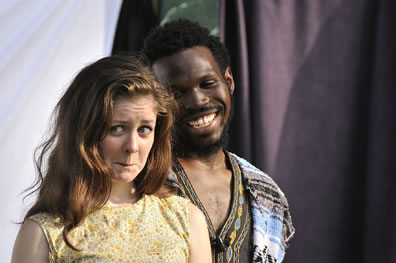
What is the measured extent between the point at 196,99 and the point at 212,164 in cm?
24

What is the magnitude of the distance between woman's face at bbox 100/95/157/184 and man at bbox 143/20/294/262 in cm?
35

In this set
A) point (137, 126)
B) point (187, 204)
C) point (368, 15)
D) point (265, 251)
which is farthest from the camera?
point (368, 15)

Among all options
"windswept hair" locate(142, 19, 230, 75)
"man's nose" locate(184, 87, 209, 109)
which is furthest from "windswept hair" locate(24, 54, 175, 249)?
"windswept hair" locate(142, 19, 230, 75)

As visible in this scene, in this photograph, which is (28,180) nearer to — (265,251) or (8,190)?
(8,190)

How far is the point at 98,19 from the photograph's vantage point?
2.11m

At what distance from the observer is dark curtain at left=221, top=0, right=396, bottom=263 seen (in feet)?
7.70

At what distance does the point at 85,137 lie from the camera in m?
1.26

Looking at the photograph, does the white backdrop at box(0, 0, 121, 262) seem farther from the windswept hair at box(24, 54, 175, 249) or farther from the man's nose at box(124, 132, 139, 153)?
the man's nose at box(124, 132, 139, 153)

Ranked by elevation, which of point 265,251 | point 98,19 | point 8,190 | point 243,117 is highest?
point 98,19

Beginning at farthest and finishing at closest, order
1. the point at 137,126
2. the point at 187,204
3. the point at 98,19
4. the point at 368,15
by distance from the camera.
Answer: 1. the point at 368,15
2. the point at 98,19
3. the point at 187,204
4. the point at 137,126

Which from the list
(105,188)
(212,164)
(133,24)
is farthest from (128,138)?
(133,24)

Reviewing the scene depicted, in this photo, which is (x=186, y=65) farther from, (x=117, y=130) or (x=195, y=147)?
(x=117, y=130)

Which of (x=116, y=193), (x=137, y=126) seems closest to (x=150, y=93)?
(x=137, y=126)

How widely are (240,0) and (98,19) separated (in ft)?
2.09
